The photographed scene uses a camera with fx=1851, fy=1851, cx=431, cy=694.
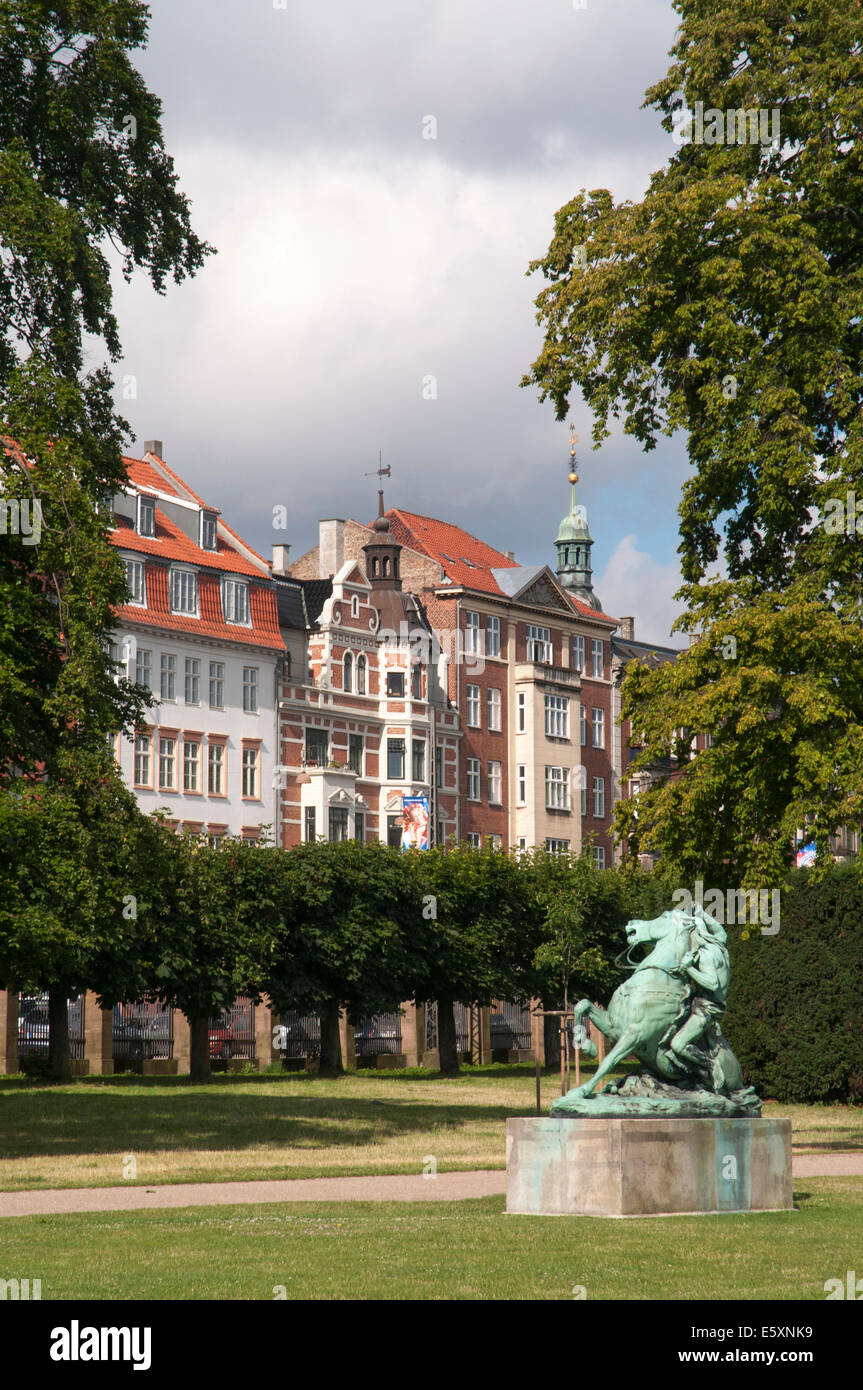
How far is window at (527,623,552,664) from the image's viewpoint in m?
85.1

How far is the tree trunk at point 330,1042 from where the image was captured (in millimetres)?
50812

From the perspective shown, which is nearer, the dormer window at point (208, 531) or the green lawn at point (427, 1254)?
the green lawn at point (427, 1254)

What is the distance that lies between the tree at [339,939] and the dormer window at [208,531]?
1964cm

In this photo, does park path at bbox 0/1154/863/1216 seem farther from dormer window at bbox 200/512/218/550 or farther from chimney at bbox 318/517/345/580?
chimney at bbox 318/517/345/580

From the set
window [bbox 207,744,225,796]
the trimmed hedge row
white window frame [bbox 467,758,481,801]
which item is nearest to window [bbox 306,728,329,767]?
window [bbox 207,744,225,796]

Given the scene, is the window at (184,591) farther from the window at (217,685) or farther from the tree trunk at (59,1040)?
the tree trunk at (59,1040)

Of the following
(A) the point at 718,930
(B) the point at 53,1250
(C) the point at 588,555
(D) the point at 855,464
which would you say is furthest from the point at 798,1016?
(C) the point at 588,555

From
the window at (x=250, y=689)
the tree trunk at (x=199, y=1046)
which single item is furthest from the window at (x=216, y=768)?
the tree trunk at (x=199, y=1046)

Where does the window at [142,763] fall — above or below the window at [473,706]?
below

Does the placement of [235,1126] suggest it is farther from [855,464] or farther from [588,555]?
[588,555]

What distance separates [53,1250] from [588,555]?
88.4m

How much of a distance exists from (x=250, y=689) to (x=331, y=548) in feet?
46.6

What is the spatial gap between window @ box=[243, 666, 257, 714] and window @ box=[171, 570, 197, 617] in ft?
10.6

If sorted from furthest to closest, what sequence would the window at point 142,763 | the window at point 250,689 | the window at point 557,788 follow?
the window at point 557,788 < the window at point 250,689 < the window at point 142,763
